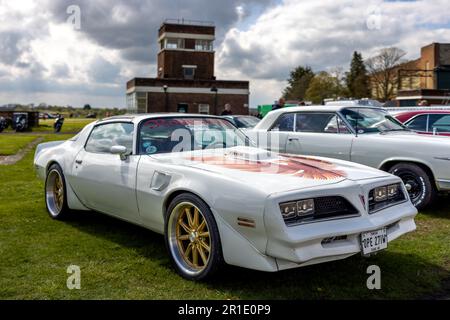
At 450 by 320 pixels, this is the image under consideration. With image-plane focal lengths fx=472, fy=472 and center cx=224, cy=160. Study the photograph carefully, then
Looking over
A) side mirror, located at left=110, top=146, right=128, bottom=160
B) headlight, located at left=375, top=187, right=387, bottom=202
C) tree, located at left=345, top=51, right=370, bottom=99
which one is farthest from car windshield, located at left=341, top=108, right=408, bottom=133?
tree, located at left=345, top=51, right=370, bottom=99

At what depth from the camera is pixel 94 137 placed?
5719mm

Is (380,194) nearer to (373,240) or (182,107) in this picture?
(373,240)

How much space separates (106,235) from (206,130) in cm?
170

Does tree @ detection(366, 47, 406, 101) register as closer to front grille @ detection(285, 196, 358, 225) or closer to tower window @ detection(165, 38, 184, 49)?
tower window @ detection(165, 38, 184, 49)

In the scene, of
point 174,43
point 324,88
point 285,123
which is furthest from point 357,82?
point 285,123

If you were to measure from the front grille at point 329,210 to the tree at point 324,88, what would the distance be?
2755 inches

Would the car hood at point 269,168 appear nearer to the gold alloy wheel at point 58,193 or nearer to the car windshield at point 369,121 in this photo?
the gold alloy wheel at point 58,193

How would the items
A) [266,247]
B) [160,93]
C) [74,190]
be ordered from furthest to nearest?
1. [160,93]
2. [74,190]
3. [266,247]

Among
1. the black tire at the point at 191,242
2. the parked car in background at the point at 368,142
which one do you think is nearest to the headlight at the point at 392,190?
the black tire at the point at 191,242

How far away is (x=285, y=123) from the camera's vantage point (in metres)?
8.12

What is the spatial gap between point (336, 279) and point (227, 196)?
1.28 m

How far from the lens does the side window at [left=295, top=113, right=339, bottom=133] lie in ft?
24.8
